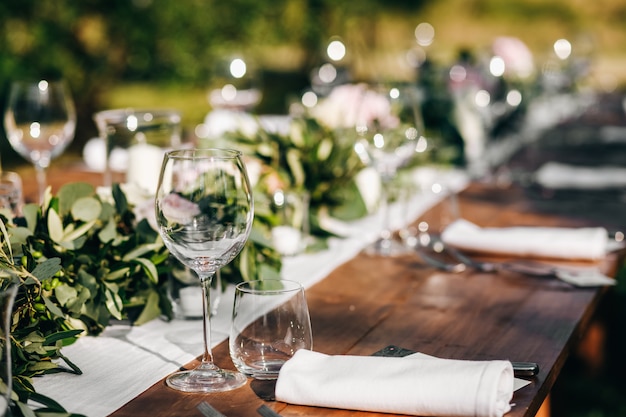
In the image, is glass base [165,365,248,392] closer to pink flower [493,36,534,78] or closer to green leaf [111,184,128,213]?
green leaf [111,184,128,213]

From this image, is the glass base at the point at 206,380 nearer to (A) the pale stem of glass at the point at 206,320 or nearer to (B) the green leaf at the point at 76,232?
(A) the pale stem of glass at the point at 206,320

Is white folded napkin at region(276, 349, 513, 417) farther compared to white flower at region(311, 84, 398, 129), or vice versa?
white flower at region(311, 84, 398, 129)

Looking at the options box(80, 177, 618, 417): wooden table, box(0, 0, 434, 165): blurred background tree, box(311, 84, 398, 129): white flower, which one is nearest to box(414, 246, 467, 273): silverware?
box(80, 177, 618, 417): wooden table

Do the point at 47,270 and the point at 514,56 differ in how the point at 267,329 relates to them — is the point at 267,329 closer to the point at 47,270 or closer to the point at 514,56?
the point at 47,270

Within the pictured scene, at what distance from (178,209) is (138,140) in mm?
829

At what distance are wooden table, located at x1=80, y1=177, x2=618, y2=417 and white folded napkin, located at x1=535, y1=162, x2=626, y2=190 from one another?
80cm

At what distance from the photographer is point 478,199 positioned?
248cm

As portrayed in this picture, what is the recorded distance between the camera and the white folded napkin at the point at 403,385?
100cm

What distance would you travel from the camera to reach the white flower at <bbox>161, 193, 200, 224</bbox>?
108 cm

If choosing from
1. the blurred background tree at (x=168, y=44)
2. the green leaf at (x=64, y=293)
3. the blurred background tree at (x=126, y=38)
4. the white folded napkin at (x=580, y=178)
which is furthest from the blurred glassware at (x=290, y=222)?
the blurred background tree at (x=126, y=38)

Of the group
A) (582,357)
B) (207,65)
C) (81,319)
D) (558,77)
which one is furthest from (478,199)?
(207,65)

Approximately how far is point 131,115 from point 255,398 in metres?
0.96

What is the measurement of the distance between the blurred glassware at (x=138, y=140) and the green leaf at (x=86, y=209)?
50 cm

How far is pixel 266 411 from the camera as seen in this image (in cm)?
103
